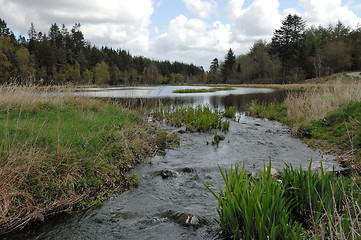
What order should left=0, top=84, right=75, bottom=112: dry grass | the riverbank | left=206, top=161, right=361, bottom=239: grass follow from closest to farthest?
left=206, top=161, right=361, bottom=239: grass
the riverbank
left=0, top=84, right=75, bottom=112: dry grass

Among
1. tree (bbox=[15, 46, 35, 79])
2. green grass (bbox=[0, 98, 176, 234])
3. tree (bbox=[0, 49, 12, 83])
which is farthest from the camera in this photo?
tree (bbox=[0, 49, 12, 83])

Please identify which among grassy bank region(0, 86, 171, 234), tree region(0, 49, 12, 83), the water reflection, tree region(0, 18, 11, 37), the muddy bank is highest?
tree region(0, 18, 11, 37)

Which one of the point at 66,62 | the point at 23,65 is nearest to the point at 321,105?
the point at 23,65

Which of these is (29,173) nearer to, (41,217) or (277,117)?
(41,217)

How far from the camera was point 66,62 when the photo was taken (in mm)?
77688

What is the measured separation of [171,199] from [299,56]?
2827 inches

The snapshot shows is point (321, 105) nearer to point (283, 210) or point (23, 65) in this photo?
point (283, 210)

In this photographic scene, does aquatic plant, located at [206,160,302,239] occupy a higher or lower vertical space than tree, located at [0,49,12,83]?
lower

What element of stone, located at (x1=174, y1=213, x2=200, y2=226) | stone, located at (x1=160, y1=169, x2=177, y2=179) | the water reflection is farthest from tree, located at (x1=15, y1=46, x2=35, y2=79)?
stone, located at (x1=174, y1=213, x2=200, y2=226)

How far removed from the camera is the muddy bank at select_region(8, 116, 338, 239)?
3865mm

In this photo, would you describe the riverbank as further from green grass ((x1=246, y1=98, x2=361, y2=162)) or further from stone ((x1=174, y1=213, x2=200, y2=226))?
stone ((x1=174, y1=213, x2=200, y2=226))

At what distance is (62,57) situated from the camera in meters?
74.1

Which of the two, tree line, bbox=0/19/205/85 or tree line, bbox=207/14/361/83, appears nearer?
tree line, bbox=0/19/205/85

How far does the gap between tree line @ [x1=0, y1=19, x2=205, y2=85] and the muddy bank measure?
27.0 metres
